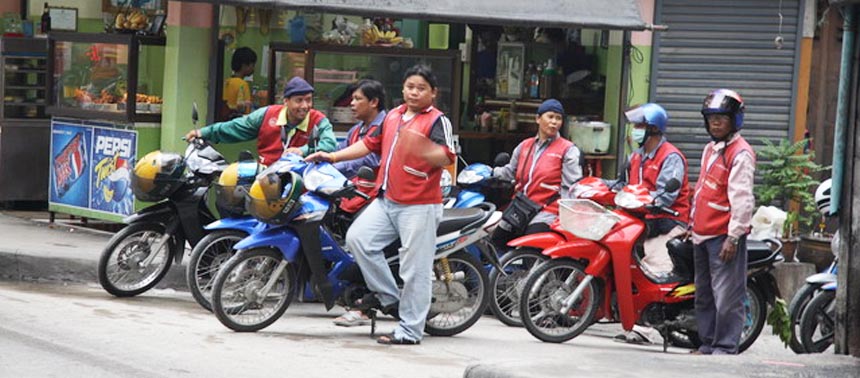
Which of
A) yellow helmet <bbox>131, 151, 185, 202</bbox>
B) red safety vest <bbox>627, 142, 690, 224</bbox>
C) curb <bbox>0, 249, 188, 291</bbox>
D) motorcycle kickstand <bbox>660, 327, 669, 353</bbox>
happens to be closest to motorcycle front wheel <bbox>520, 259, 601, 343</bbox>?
motorcycle kickstand <bbox>660, 327, 669, 353</bbox>

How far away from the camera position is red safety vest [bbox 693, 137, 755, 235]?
31.5ft

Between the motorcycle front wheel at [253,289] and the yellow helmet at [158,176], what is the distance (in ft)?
5.10

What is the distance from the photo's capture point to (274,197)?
9.66 meters

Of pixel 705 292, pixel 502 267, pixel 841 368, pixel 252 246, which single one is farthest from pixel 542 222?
pixel 841 368

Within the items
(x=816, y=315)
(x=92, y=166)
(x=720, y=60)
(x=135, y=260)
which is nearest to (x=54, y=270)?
(x=135, y=260)

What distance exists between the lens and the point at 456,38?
15.5m

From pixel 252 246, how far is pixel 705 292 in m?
3.05

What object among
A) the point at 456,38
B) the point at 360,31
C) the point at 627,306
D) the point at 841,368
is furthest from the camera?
the point at 456,38

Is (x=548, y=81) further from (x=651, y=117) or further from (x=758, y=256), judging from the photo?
(x=758, y=256)

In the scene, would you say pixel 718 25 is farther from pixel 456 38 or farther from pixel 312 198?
pixel 312 198

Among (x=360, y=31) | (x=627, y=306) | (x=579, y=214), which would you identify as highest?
(x=360, y=31)

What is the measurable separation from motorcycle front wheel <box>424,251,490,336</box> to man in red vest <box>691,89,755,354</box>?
150 cm

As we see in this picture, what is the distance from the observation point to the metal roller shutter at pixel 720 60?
46.2ft

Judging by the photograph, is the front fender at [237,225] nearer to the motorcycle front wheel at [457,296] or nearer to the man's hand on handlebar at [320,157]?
the man's hand on handlebar at [320,157]
